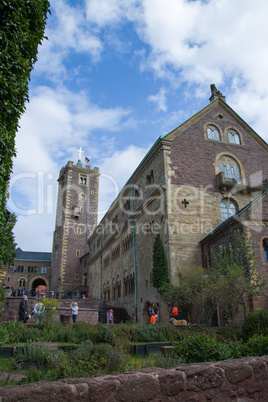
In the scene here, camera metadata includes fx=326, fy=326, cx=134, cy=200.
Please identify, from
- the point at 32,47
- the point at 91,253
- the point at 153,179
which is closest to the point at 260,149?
the point at 153,179

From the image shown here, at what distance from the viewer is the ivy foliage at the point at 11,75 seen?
814cm

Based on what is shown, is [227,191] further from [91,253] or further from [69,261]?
[69,261]

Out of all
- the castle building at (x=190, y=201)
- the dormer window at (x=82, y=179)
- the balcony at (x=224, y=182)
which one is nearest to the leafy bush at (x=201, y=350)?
the castle building at (x=190, y=201)

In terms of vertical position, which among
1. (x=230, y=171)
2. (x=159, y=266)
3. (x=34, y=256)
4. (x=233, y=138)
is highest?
(x=233, y=138)

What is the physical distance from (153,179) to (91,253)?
28212 millimetres

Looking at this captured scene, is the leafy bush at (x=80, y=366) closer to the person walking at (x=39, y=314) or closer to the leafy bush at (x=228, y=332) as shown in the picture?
the person walking at (x=39, y=314)

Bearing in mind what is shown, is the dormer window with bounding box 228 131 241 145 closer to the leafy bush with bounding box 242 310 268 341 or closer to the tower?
the leafy bush with bounding box 242 310 268 341

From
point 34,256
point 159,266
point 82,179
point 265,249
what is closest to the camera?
point 265,249

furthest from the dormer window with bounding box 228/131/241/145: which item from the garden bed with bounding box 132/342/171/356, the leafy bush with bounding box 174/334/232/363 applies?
the leafy bush with bounding box 174/334/232/363

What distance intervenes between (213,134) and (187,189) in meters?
6.36

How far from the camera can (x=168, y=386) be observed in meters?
4.71

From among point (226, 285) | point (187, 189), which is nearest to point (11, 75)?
point (226, 285)

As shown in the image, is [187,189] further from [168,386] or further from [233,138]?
[168,386]

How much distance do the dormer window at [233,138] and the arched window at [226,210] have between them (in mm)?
5995
